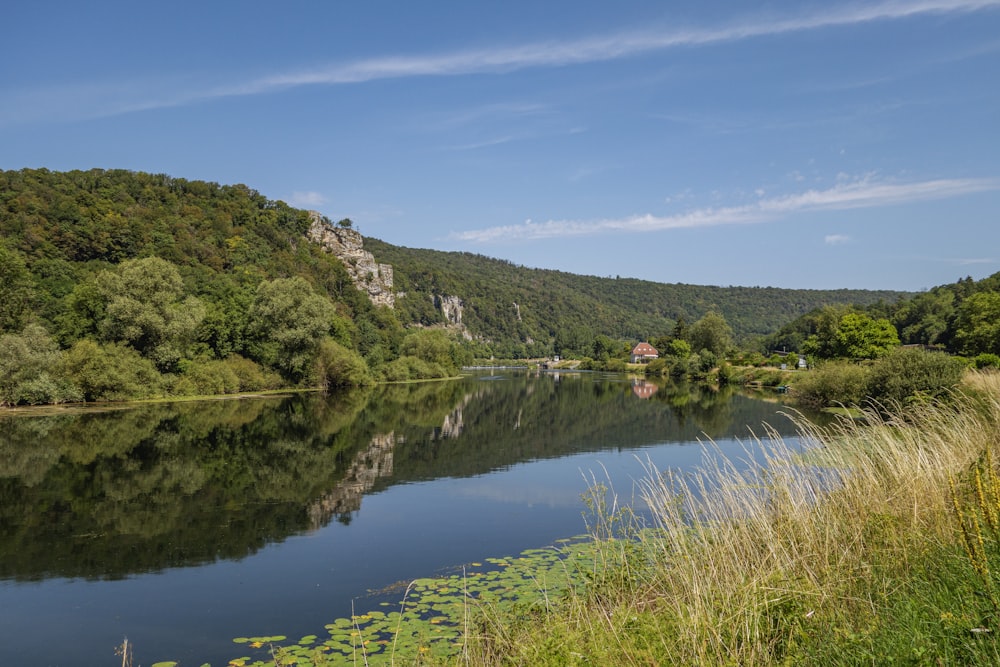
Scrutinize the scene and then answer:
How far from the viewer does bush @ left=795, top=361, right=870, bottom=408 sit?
36.6 meters

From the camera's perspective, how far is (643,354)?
13075 centimetres

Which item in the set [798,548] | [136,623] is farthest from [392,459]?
[798,548]

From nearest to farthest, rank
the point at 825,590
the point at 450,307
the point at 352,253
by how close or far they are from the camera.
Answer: the point at 825,590 → the point at 352,253 → the point at 450,307

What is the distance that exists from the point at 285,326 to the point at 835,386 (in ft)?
141

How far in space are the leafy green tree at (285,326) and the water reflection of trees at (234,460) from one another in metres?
8.86

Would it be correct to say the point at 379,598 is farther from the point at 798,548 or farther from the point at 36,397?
the point at 36,397

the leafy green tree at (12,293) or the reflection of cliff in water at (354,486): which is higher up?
the leafy green tree at (12,293)

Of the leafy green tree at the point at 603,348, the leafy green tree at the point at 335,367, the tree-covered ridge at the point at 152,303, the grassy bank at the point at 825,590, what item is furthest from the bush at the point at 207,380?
the leafy green tree at the point at 603,348

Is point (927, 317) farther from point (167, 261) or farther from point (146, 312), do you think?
point (146, 312)

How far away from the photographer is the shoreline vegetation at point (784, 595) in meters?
4.58

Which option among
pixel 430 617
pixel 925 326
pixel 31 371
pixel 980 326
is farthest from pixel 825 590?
pixel 925 326

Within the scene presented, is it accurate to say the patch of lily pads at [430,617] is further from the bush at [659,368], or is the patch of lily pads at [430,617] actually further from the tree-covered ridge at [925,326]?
the bush at [659,368]

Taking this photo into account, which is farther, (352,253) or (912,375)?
(352,253)

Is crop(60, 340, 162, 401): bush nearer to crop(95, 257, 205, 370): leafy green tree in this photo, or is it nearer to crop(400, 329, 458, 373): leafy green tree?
crop(95, 257, 205, 370): leafy green tree
